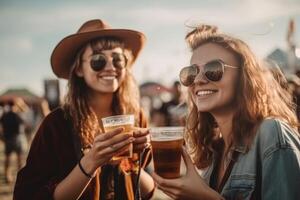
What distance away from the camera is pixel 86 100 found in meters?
3.51

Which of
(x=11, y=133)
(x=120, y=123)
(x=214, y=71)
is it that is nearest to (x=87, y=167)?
(x=120, y=123)

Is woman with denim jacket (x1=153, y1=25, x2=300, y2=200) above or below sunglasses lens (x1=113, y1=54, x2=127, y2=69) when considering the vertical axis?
below

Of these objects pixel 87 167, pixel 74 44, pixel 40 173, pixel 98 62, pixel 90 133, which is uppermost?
pixel 74 44

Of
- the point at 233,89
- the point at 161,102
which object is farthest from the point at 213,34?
the point at 161,102

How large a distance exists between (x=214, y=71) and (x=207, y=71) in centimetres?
5

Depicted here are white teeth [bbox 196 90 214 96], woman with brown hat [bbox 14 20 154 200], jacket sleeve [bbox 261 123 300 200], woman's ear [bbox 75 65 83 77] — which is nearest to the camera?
jacket sleeve [bbox 261 123 300 200]

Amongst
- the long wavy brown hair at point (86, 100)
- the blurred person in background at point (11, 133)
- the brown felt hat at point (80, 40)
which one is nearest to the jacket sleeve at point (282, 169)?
the long wavy brown hair at point (86, 100)

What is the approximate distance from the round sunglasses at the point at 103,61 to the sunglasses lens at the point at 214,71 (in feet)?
3.41

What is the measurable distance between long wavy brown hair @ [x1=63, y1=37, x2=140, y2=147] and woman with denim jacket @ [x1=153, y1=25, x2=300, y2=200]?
810 mm

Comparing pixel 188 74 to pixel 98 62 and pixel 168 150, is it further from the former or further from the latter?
pixel 98 62

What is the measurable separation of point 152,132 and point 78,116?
1.05 meters

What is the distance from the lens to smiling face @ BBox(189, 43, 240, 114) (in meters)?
2.57

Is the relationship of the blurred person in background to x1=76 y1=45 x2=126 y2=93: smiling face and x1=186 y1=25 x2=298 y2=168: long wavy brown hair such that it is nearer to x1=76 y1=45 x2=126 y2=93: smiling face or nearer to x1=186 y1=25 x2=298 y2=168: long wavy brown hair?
x1=76 y1=45 x2=126 y2=93: smiling face

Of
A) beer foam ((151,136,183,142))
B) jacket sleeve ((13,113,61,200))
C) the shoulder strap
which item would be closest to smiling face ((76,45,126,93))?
jacket sleeve ((13,113,61,200))
